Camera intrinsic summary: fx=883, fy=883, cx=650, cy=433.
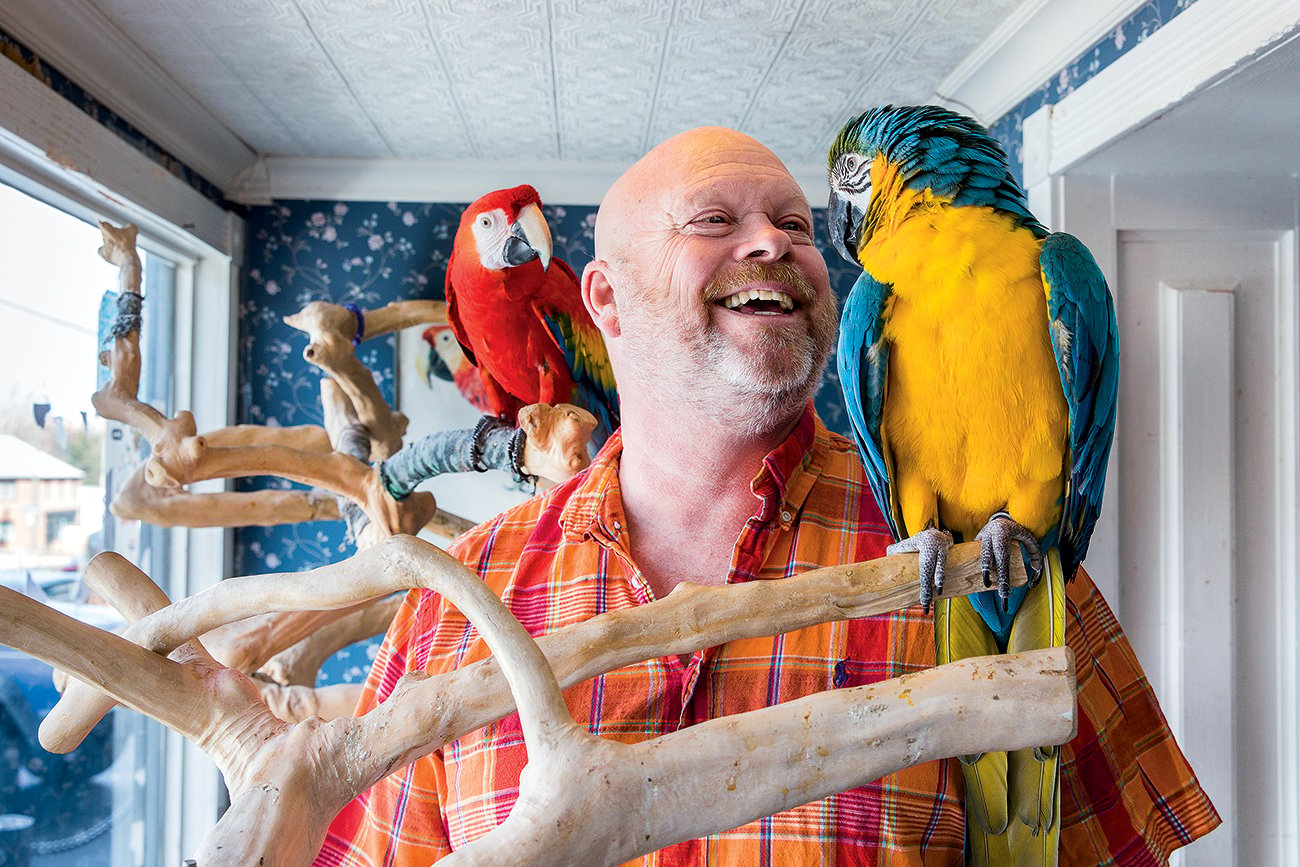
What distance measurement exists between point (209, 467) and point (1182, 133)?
6.66 ft

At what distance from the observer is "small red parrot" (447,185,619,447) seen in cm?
205

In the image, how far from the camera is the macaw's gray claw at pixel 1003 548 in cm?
72

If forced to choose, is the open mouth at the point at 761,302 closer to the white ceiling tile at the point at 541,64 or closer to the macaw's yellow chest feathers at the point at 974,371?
the macaw's yellow chest feathers at the point at 974,371

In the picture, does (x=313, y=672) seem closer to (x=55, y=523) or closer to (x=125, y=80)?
(x=55, y=523)

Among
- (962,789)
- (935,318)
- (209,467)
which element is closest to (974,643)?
(962,789)

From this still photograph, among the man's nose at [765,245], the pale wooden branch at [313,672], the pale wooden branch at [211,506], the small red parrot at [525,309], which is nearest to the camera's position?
the man's nose at [765,245]

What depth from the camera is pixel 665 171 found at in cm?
102

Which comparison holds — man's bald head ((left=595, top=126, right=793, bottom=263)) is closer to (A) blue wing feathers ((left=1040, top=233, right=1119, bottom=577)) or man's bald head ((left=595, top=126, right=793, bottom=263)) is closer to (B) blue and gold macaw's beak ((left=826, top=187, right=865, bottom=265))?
(B) blue and gold macaw's beak ((left=826, top=187, right=865, bottom=265))

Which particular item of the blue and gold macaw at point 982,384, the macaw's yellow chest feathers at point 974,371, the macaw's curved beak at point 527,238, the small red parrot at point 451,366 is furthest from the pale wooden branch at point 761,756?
the small red parrot at point 451,366

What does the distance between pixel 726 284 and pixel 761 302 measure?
42mm

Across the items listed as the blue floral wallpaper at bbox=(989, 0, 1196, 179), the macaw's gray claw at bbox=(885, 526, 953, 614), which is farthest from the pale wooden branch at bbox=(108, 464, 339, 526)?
the blue floral wallpaper at bbox=(989, 0, 1196, 179)

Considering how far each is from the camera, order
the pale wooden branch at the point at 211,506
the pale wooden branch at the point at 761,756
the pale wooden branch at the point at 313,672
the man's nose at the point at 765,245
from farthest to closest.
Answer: the pale wooden branch at the point at 211,506 < the pale wooden branch at the point at 313,672 < the man's nose at the point at 765,245 < the pale wooden branch at the point at 761,756

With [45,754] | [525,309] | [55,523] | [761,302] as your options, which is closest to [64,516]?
[55,523]

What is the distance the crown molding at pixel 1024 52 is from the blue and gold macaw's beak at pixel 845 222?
127cm
